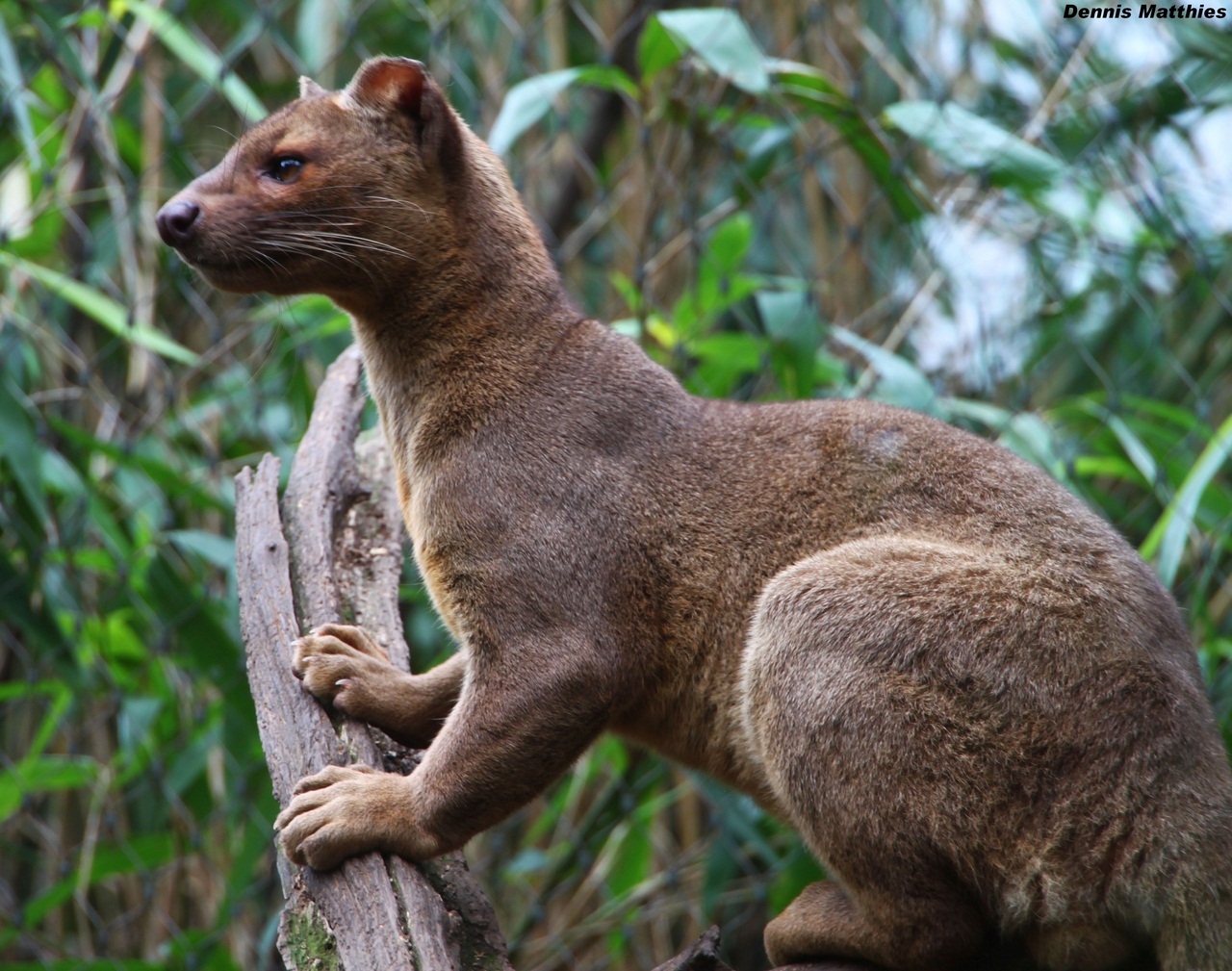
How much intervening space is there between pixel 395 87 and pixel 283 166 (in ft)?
1.01

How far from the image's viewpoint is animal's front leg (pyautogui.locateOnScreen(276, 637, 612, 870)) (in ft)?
7.27

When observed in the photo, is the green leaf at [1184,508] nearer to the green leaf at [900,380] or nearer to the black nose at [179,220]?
the green leaf at [900,380]

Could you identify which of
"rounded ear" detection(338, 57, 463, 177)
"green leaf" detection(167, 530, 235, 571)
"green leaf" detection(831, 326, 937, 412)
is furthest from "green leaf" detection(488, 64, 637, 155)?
"green leaf" detection(167, 530, 235, 571)

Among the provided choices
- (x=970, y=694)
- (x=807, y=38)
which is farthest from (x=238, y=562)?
(x=807, y=38)

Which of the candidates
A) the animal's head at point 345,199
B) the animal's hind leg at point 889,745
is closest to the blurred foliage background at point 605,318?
the animal's head at point 345,199

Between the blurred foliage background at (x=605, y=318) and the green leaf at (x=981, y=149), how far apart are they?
0.04ft

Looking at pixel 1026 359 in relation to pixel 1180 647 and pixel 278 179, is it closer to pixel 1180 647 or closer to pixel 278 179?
pixel 1180 647

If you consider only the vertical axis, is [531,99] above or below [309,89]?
below

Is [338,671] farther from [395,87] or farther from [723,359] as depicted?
[723,359]

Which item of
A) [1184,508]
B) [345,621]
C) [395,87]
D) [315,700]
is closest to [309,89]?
[395,87]

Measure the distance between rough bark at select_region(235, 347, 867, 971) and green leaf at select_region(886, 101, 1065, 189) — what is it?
1943mm

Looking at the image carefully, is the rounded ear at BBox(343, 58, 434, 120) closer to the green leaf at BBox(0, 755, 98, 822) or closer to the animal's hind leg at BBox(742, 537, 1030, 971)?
the animal's hind leg at BBox(742, 537, 1030, 971)

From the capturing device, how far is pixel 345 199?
266 centimetres

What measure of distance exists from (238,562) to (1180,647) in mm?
1939
